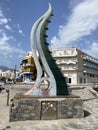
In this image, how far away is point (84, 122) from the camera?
1253 cm

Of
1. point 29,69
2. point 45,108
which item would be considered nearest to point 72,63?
point 29,69

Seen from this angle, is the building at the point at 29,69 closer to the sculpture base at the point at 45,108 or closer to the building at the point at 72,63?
the building at the point at 72,63

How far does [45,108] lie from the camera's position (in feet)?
43.3

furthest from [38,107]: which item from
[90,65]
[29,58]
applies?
[90,65]

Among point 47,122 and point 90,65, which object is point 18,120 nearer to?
point 47,122

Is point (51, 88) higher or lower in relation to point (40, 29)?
lower

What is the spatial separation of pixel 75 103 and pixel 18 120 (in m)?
4.04

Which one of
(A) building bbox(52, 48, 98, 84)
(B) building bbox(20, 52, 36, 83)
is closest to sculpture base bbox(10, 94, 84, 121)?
(B) building bbox(20, 52, 36, 83)

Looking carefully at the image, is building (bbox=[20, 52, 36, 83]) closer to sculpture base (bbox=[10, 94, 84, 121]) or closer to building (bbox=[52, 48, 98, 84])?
building (bbox=[52, 48, 98, 84])

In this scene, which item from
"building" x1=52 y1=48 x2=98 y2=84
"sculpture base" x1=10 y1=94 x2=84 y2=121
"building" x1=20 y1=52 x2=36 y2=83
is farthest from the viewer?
"building" x1=52 y1=48 x2=98 y2=84

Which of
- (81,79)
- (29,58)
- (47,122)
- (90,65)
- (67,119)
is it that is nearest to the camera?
(47,122)

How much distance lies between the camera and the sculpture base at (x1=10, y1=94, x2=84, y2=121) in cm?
1286

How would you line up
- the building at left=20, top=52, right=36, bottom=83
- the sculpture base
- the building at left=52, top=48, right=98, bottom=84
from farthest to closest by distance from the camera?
the building at left=52, top=48, right=98, bottom=84 < the building at left=20, top=52, right=36, bottom=83 < the sculpture base

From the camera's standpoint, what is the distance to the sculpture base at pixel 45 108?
12.9 meters
